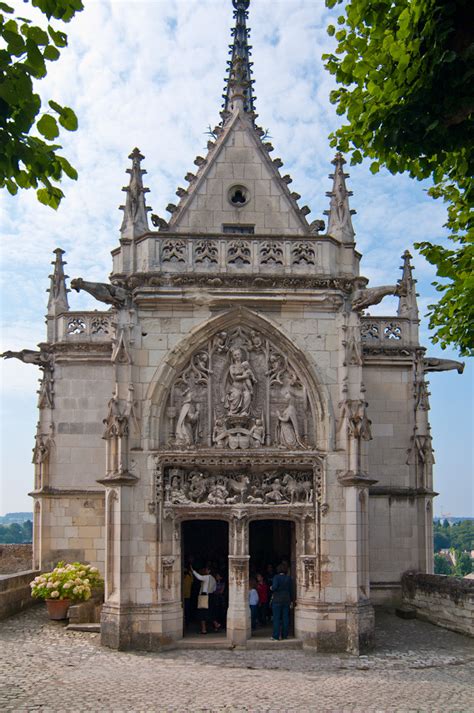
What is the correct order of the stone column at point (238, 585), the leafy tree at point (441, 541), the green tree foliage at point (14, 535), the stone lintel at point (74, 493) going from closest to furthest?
1. the stone column at point (238, 585)
2. the stone lintel at point (74, 493)
3. the green tree foliage at point (14, 535)
4. the leafy tree at point (441, 541)

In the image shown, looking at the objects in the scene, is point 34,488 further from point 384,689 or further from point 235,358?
point 384,689

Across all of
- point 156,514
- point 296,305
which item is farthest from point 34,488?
point 296,305

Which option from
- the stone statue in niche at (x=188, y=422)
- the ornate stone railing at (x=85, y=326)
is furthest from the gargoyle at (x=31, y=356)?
the stone statue in niche at (x=188, y=422)

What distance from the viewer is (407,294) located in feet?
75.7

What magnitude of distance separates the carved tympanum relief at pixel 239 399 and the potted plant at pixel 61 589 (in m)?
4.09

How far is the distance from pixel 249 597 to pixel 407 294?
385 inches

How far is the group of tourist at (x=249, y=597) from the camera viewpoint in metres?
17.0

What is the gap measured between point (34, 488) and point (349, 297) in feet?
32.1

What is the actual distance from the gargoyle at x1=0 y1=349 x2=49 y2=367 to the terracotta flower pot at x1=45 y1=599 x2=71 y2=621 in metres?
6.37

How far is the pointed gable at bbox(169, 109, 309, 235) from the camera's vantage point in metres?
19.2

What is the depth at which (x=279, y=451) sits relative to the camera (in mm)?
17328

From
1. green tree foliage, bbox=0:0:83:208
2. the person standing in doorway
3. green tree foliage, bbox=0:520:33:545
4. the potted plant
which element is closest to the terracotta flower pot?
the potted plant

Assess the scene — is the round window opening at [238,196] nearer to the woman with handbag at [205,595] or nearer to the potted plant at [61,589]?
the woman with handbag at [205,595]

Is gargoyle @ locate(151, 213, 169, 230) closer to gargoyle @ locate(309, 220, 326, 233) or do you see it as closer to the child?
gargoyle @ locate(309, 220, 326, 233)
